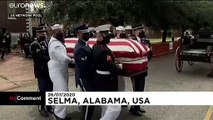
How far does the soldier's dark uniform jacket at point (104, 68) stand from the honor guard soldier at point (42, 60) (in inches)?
55.7

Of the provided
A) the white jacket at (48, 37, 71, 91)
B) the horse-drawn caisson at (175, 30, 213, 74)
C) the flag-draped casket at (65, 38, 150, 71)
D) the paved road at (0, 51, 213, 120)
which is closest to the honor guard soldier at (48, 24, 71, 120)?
the white jacket at (48, 37, 71, 91)

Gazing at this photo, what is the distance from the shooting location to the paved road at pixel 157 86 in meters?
6.39

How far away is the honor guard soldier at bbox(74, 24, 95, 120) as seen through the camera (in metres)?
5.27

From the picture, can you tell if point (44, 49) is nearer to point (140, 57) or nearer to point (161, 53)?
point (140, 57)

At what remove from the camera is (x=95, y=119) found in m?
6.11

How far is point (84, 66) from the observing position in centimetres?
527

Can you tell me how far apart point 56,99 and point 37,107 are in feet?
4.93

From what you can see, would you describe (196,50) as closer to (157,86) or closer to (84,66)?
(157,86)

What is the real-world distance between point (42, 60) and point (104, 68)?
1610 millimetres

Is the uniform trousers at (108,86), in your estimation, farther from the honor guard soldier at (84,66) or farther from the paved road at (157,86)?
the paved road at (157,86)

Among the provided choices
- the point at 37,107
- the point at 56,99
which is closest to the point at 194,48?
the point at 37,107

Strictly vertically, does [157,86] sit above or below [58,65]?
below

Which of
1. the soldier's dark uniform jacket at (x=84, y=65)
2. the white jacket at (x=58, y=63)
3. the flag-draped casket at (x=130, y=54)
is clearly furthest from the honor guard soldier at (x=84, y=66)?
the flag-draped casket at (x=130, y=54)

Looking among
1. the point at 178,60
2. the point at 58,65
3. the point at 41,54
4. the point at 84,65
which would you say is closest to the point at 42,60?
the point at 41,54
